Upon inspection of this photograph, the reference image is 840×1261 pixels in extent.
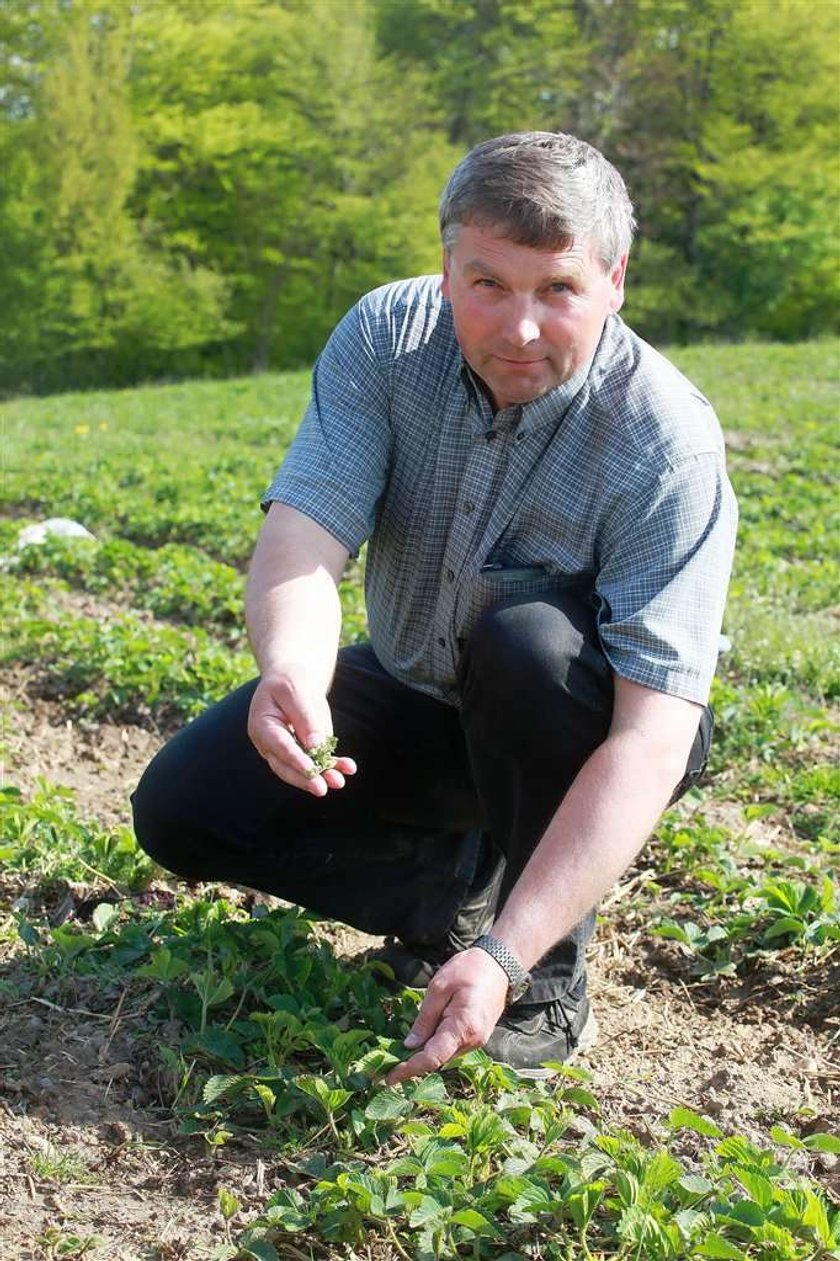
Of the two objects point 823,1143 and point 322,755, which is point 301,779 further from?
point 823,1143

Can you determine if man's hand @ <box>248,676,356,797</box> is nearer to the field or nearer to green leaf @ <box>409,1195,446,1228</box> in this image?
the field

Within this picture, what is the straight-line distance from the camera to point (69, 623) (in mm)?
5453

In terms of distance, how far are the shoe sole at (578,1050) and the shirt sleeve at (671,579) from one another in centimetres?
76

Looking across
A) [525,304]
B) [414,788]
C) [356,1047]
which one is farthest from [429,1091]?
[525,304]

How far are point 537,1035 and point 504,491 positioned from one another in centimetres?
103

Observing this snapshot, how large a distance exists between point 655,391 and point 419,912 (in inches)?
46.4

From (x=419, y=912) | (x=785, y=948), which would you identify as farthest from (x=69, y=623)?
(x=785, y=948)

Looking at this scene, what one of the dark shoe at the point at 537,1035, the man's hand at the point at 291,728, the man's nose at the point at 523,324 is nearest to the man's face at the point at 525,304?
the man's nose at the point at 523,324

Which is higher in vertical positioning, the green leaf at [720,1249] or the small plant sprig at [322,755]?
the small plant sprig at [322,755]

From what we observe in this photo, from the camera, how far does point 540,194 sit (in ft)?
8.14

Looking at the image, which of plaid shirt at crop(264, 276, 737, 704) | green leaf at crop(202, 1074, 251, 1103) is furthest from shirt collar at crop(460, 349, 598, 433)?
green leaf at crop(202, 1074, 251, 1103)

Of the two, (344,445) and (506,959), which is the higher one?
(344,445)

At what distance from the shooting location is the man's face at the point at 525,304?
253 cm

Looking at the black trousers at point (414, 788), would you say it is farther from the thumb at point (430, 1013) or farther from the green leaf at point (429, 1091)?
the thumb at point (430, 1013)
